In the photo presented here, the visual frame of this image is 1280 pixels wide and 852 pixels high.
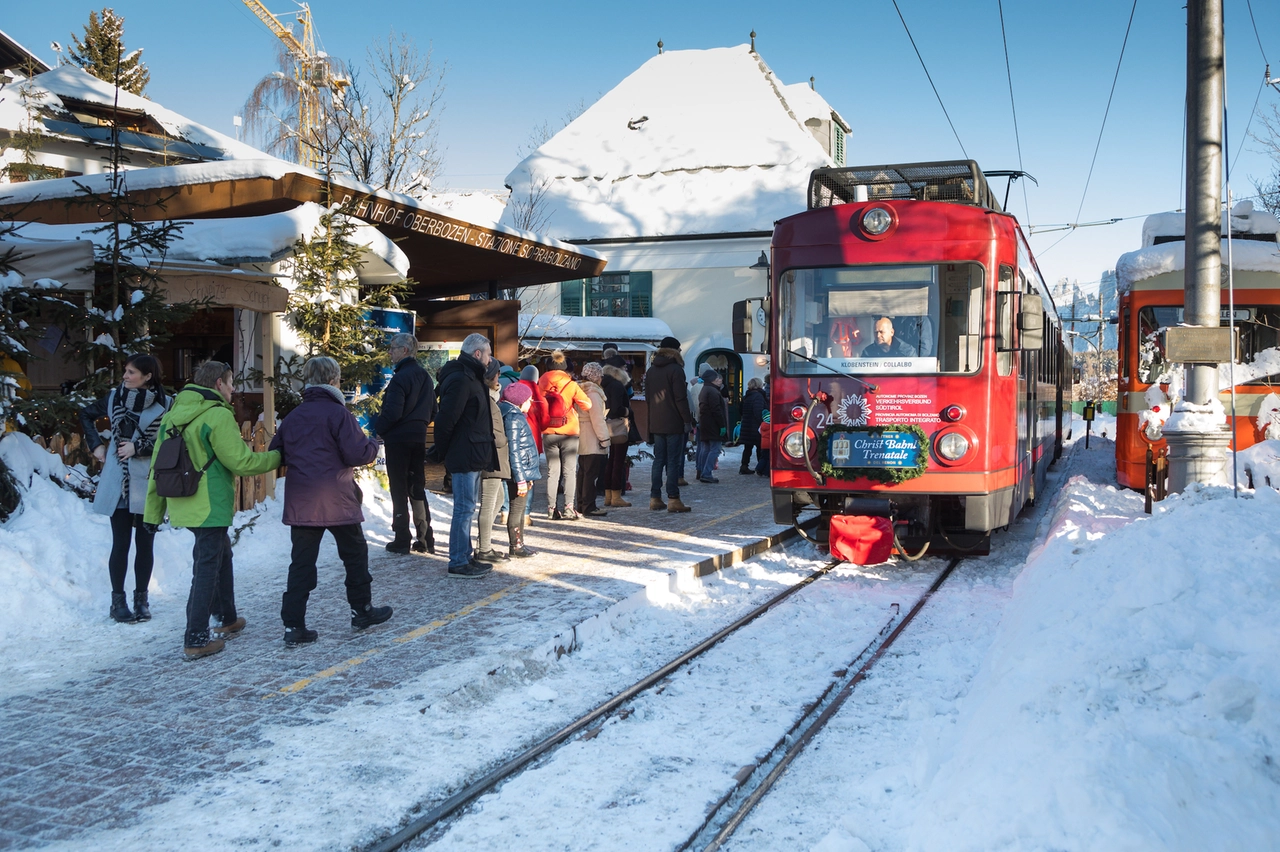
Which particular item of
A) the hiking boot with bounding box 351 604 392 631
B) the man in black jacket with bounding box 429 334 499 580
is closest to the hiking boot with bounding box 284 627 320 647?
the hiking boot with bounding box 351 604 392 631

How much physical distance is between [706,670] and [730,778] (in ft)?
5.36

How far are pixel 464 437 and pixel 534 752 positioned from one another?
12.5 ft

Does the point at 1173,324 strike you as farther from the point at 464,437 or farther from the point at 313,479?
the point at 313,479

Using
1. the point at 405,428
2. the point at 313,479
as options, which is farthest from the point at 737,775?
the point at 405,428

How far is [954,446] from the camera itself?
27.9ft

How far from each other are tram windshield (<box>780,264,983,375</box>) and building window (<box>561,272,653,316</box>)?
803 inches

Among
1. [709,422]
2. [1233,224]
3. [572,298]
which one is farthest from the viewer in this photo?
[572,298]

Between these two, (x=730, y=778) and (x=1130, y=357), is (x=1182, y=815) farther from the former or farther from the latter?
(x=1130, y=357)

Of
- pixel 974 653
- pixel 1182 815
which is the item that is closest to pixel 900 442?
pixel 974 653

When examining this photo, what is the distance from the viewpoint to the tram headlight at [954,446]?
27.9 feet

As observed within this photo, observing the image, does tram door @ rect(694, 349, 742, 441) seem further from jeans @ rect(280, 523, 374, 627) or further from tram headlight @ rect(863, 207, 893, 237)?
jeans @ rect(280, 523, 374, 627)

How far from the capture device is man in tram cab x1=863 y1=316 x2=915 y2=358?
8.66m

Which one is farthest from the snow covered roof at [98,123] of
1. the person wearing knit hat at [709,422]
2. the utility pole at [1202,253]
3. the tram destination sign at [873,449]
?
the utility pole at [1202,253]

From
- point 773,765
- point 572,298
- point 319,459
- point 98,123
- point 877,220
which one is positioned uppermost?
point 98,123
